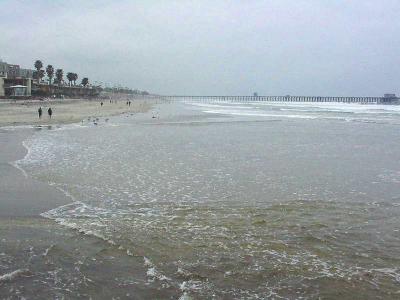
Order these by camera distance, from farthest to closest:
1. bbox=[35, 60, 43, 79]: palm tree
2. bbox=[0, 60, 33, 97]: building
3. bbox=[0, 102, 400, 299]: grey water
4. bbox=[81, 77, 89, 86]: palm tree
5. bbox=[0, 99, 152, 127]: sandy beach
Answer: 1. bbox=[81, 77, 89, 86]: palm tree
2. bbox=[35, 60, 43, 79]: palm tree
3. bbox=[0, 60, 33, 97]: building
4. bbox=[0, 99, 152, 127]: sandy beach
5. bbox=[0, 102, 400, 299]: grey water

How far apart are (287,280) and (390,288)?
1156 millimetres

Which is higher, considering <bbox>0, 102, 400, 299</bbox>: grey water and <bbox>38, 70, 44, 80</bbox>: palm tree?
<bbox>38, 70, 44, 80</bbox>: palm tree

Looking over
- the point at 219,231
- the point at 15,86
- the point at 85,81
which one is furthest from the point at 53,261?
the point at 85,81

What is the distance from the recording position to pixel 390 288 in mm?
4750

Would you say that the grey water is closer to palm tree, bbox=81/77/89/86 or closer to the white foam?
the white foam

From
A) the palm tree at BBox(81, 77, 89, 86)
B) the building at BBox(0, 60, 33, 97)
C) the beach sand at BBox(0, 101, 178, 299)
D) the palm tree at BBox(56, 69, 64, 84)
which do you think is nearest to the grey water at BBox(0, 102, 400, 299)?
the beach sand at BBox(0, 101, 178, 299)

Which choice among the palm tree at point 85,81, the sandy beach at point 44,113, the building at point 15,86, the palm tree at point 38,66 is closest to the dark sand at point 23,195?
the sandy beach at point 44,113

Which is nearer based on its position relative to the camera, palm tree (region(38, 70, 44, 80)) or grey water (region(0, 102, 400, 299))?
grey water (region(0, 102, 400, 299))

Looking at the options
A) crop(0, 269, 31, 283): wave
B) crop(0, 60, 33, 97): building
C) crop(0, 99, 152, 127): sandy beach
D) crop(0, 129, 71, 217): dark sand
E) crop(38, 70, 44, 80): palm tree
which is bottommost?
crop(0, 269, 31, 283): wave

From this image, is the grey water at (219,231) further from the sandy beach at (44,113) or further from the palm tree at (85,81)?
the palm tree at (85,81)

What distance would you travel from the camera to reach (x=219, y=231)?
6.80 meters

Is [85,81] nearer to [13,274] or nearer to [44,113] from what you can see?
[44,113]

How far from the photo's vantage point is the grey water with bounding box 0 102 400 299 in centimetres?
482

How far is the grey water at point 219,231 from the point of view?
4816mm
